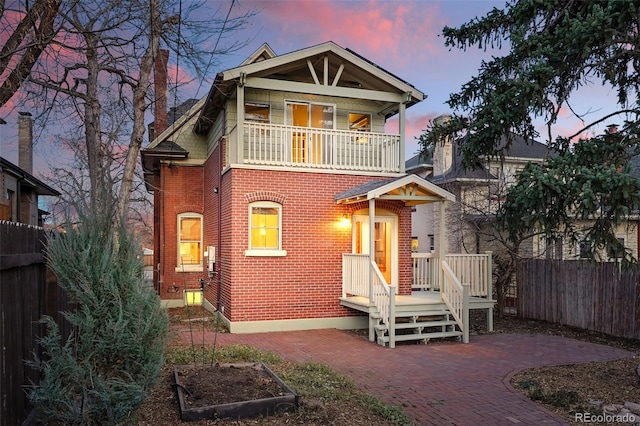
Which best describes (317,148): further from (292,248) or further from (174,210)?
(174,210)

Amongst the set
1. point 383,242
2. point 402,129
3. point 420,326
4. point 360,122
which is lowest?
point 420,326

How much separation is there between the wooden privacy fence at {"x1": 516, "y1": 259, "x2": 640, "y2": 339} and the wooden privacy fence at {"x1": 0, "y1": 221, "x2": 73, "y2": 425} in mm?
10929

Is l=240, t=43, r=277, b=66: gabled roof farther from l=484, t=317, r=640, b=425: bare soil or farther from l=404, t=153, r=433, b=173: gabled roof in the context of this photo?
l=484, t=317, r=640, b=425: bare soil

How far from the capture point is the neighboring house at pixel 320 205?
11.6 metres

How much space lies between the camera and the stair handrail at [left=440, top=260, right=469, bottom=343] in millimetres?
11094

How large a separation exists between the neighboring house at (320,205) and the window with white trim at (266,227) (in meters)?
0.03

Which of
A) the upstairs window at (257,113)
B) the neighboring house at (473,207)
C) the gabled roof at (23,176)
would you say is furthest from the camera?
the gabled roof at (23,176)

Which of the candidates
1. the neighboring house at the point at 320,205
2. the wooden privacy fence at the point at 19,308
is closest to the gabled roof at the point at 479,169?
the neighboring house at the point at 320,205

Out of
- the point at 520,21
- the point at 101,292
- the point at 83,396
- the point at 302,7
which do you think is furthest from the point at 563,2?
the point at 83,396

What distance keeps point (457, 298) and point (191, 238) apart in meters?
9.76

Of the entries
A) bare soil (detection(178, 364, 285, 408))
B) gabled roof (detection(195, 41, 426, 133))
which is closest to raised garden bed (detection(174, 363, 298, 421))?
bare soil (detection(178, 364, 285, 408))

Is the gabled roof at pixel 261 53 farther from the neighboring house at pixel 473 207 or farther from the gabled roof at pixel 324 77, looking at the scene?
the neighboring house at pixel 473 207

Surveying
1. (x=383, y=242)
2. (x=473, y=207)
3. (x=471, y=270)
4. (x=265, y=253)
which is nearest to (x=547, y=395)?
(x=471, y=270)

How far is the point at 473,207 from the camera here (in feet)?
51.0
